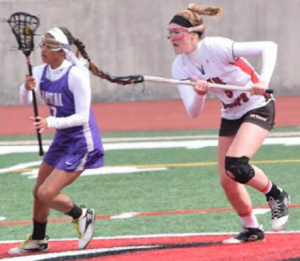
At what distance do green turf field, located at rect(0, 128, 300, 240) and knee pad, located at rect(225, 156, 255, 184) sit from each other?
62.3 inches

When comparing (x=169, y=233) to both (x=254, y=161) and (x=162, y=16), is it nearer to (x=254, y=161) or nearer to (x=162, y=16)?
(x=254, y=161)

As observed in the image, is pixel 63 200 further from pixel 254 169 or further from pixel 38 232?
pixel 254 169

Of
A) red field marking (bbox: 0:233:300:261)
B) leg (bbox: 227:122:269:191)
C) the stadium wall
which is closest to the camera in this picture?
red field marking (bbox: 0:233:300:261)

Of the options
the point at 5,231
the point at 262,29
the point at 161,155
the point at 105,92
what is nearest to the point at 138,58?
the point at 105,92

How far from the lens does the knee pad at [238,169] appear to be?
8.70 metres

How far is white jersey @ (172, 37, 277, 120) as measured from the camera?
28.7 feet

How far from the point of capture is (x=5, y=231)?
35.1ft

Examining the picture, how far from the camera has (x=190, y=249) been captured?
8.85 meters

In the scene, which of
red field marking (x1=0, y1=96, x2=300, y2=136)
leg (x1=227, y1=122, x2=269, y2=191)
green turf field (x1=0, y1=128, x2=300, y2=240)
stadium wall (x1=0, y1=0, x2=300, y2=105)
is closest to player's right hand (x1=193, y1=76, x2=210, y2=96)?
leg (x1=227, y1=122, x2=269, y2=191)

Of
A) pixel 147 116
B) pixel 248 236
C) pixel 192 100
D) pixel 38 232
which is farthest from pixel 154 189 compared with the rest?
pixel 147 116

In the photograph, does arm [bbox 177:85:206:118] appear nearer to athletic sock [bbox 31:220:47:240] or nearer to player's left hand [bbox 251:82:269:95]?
player's left hand [bbox 251:82:269:95]

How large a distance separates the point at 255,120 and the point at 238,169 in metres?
0.50

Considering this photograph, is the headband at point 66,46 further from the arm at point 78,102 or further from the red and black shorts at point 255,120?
the red and black shorts at point 255,120

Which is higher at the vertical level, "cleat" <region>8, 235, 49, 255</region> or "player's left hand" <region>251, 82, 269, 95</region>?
"player's left hand" <region>251, 82, 269, 95</region>
